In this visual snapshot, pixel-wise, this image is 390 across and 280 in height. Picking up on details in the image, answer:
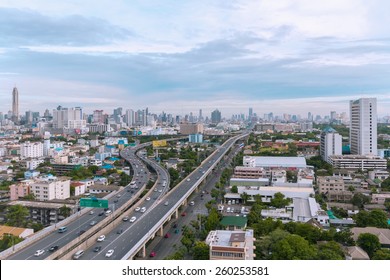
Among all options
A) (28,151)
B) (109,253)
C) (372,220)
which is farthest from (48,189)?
(28,151)

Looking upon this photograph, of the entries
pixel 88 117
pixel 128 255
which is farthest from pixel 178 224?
pixel 88 117

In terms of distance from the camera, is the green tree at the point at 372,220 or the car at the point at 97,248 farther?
the green tree at the point at 372,220

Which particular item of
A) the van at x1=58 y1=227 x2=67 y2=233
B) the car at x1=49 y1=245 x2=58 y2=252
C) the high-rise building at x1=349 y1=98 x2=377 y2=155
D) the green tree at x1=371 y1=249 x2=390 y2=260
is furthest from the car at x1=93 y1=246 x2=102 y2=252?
the high-rise building at x1=349 y1=98 x2=377 y2=155

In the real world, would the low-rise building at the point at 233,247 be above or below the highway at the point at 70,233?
above

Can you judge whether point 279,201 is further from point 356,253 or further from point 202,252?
point 202,252

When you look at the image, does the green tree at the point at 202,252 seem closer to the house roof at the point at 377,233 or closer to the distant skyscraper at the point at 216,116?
the house roof at the point at 377,233

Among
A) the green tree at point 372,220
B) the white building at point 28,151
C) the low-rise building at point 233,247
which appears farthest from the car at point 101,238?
the white building at point 28,151

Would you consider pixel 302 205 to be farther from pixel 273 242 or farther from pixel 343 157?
pixel 343 157

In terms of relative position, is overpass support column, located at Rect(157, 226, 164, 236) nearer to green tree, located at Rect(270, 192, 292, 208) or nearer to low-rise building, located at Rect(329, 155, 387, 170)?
green tree, located at Rect(270, 192, 292, 208)
